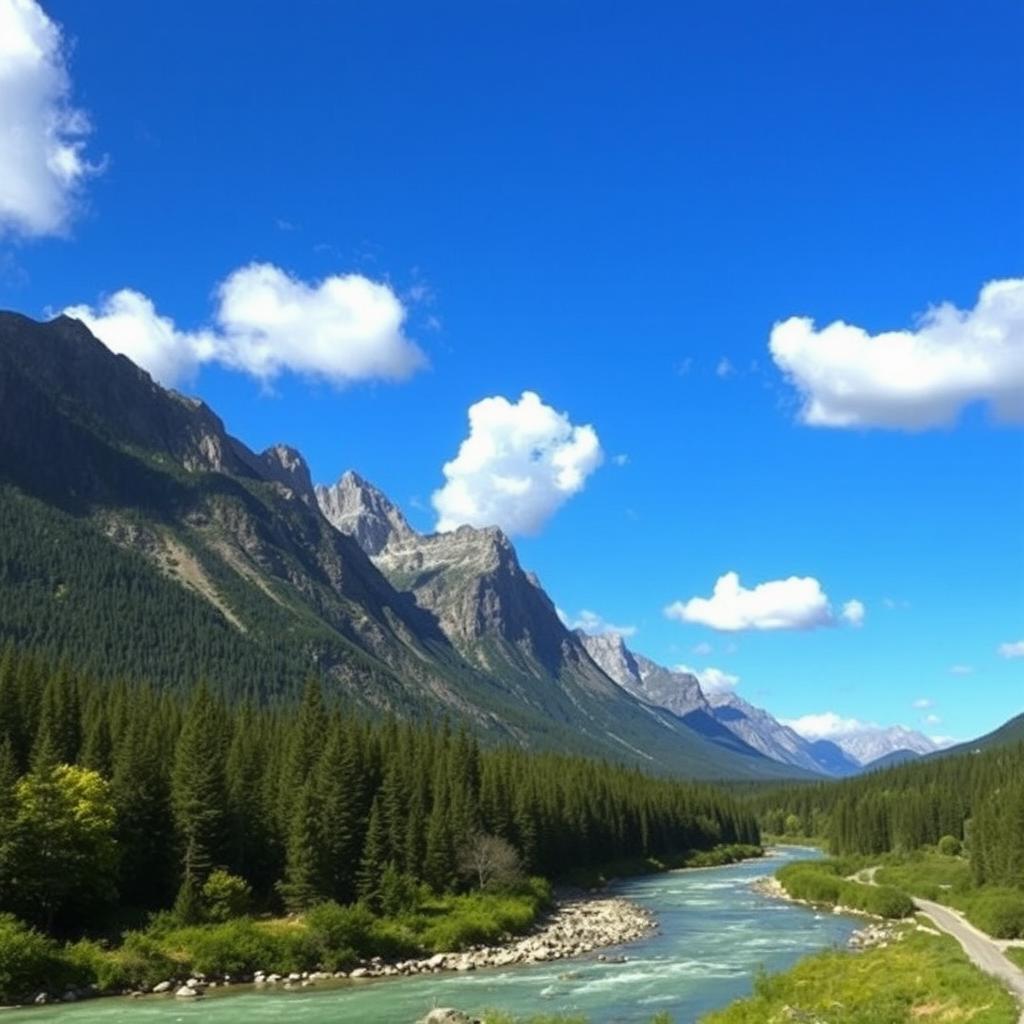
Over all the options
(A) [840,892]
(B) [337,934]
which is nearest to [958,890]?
(A) [840,892]

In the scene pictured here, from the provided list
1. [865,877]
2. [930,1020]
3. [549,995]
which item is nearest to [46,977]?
[549,995]

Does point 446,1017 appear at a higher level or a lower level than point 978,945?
higher

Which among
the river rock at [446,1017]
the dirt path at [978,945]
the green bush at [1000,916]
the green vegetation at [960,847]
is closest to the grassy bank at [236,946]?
the river rock at [446,1017]

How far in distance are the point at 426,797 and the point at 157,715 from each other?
28532 mm

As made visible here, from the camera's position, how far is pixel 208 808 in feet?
278

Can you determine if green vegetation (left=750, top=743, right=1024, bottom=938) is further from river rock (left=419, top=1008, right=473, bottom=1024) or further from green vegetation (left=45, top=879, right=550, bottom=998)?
river rock (left=419, top=1008, right=473, bottom=1024)

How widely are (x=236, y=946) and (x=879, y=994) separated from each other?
39.3 m

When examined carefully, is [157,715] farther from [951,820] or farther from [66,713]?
[951,820]

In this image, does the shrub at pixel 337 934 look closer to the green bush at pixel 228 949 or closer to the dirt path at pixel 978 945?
the green bush at pixel 228 949

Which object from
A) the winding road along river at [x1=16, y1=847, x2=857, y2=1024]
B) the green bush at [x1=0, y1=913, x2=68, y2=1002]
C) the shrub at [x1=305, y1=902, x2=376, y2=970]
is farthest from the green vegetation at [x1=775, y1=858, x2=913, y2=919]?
the green bush at [x1=0, y1=913, x2=68, y2=1002]

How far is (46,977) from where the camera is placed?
61.8m

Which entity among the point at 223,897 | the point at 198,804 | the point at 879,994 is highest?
the point at 198,804

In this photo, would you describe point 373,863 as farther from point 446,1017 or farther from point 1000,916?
point 1000,916

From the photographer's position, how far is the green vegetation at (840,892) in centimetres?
10149
